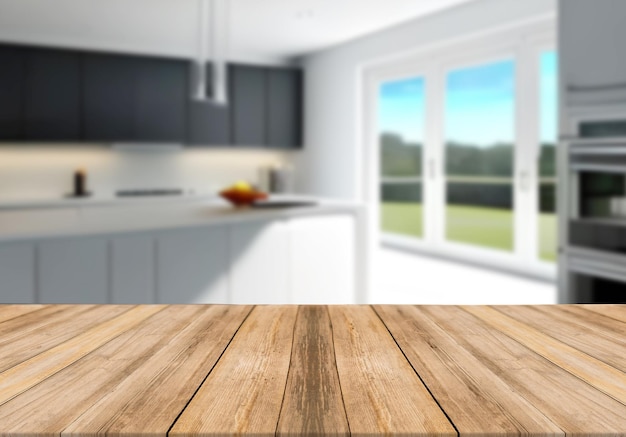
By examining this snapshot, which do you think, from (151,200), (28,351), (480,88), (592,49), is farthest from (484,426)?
(480,88)

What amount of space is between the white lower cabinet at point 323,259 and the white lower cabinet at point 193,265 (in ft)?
1.40

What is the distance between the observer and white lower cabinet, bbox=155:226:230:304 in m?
2.59

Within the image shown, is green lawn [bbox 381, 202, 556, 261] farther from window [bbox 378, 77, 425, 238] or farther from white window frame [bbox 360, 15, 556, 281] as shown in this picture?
white window frame [bbox 360, 15, 556, 281]

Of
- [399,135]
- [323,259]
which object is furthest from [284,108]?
[323,259]

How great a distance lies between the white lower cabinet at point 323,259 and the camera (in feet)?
10.1

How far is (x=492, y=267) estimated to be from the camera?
220 inches

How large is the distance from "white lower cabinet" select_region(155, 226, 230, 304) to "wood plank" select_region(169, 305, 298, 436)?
159cm

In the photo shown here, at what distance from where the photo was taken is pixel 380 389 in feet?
2.52

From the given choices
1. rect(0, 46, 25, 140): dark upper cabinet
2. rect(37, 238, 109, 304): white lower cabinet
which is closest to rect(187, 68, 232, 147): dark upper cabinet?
rect(0, 46, 25, 140): dark upper cabinet

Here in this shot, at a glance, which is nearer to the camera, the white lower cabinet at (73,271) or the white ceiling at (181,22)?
the white lower cabinet at (73,271)

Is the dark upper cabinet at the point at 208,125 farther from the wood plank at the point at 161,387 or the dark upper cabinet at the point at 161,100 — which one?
the wood plank at the point at 161,387

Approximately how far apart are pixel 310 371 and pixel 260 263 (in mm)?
2092

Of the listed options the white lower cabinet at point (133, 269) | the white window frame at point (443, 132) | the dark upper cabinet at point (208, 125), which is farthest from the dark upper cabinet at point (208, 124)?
the white lower cabinet at point (133, 269)

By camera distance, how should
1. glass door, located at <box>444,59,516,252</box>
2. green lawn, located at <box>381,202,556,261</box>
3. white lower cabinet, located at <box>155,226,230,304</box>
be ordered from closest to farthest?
white lower cabinet, located at <box>155,226,230,304</box> < glass door, located at <box>444,59,516,252</box> < green lawn, located at <box>381,202,556,261</box>
